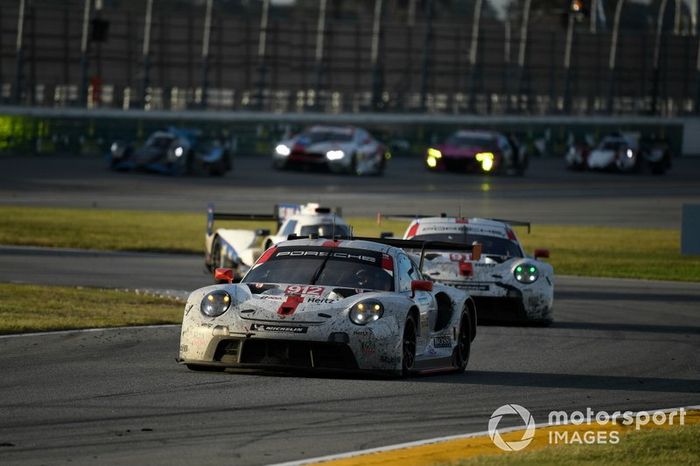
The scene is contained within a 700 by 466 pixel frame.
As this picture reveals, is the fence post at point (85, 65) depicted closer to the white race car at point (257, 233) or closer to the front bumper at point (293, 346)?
the white race car at point (257, 233)

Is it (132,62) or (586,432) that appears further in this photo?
(132,62)

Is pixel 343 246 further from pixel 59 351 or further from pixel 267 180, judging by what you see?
pixel 267 180

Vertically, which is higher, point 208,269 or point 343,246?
point 343,246

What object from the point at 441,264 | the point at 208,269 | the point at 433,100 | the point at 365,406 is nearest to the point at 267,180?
→ the point at 433,100

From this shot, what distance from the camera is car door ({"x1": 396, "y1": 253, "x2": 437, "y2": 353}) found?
1282 cm

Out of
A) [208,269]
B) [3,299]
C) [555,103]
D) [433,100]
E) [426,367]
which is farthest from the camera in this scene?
[555,103]

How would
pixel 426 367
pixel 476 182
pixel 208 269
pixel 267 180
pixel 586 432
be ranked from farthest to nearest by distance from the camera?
pixel 476 182
pixel 267 180
pixel 208 269
pixel 426 367
pixel 586 432

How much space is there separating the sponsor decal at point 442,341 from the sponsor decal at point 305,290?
1.26 meters

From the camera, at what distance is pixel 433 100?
6644 centimetres

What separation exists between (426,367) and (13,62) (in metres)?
56.8

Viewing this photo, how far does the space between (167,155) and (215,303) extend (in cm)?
3550

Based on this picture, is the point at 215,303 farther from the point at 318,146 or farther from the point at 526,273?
the point at 318,146

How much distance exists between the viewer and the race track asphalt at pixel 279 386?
888 centimetres

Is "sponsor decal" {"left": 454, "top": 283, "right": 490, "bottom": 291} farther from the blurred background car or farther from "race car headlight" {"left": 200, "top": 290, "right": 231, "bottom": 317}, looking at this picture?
the blurred background car
